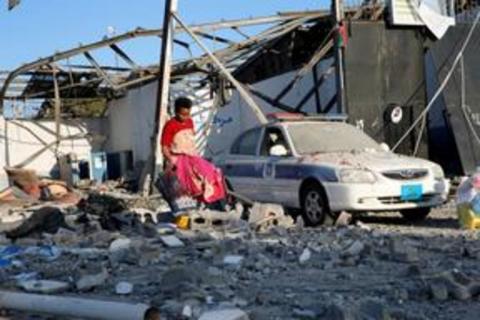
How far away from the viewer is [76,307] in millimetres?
5695

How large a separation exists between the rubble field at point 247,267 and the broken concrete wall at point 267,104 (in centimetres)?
602

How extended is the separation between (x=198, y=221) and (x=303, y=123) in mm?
3070

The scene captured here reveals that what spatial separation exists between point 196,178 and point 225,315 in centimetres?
583

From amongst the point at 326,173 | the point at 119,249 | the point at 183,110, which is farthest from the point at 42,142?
the point at 119,249

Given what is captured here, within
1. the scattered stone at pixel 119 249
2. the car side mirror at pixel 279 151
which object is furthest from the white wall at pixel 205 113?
the scattered stone at pixel 119 249

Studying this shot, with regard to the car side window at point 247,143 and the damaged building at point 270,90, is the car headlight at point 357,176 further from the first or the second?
the damaged building at point 270,90

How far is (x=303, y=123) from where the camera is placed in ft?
42.0

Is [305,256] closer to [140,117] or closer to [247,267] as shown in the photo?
[247,267]

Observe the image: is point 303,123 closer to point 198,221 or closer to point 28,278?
point 198,221

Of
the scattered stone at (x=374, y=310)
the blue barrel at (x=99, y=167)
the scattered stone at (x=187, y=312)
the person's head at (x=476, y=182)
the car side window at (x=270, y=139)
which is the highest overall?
the car side window at (x=270, y=139)

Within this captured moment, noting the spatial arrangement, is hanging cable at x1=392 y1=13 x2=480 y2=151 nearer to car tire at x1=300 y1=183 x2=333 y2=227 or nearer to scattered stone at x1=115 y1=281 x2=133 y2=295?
car tire at x1=300 y1=183 x2=333 y2=227

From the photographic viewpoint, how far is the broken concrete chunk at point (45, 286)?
22.0 feet

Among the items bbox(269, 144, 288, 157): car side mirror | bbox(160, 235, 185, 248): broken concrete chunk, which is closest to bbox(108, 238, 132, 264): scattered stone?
bbox(160, 235, 185, 248): broken concrete chunk

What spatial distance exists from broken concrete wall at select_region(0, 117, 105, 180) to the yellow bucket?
1835 centimetres
